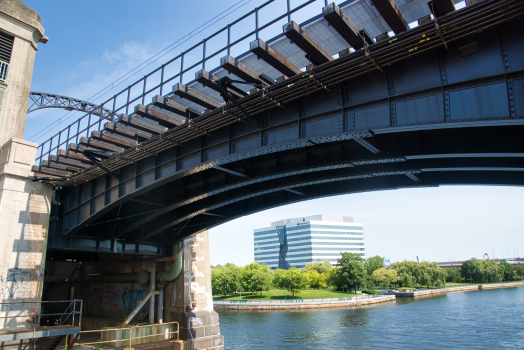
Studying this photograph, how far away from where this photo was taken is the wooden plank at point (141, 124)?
1548cm

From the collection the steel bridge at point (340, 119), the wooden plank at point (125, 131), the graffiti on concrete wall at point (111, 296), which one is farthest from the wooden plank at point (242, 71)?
the graffiti on concrete wall at point (111, 296)

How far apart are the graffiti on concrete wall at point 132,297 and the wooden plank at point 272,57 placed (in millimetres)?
22658

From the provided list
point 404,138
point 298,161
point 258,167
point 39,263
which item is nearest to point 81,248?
point 39,263

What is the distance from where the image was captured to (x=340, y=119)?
11.8 meters

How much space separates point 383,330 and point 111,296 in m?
26.4

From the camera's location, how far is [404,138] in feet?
40.5

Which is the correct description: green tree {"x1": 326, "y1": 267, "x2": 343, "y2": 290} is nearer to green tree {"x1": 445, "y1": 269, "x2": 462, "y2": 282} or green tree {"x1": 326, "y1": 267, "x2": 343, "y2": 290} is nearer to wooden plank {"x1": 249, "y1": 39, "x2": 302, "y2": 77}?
green tree {"x1": 445, "y1": 269, "x2": 462, "y2": 282}

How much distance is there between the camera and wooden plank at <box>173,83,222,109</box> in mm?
12951

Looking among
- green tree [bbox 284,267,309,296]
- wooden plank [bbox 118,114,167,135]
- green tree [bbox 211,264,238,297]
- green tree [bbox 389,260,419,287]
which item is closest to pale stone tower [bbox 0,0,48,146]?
wooden plank [bbox 118,114,167,135]

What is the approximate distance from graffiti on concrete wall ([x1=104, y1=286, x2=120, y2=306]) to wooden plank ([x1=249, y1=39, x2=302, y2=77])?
2679cm

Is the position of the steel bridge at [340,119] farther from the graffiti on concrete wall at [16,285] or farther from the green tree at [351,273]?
the green tree at [351,273]

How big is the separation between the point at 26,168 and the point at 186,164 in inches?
384

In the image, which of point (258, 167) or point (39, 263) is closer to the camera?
point (258, 167)

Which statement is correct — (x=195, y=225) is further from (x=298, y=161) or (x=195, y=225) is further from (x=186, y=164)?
(x=298, y=161)
